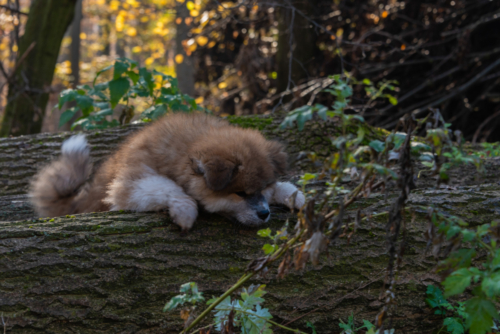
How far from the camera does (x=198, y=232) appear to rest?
8.99 feet

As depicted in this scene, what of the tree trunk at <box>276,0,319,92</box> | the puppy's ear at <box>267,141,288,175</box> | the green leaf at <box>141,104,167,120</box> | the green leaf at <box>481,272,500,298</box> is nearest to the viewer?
the green leaf at <box>481,272,500,298</box>

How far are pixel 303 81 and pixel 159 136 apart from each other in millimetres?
4639

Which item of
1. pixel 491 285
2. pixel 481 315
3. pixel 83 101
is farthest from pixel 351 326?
pixel 83 101

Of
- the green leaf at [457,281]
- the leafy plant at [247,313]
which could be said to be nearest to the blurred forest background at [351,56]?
the leafy plant at [247,313]

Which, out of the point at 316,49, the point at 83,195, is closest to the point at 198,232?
the point at 83,195

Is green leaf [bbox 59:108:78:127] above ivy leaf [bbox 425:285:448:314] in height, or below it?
above

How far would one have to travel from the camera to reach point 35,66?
7.75 m

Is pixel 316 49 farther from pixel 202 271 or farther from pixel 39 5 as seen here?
pixel 202 271

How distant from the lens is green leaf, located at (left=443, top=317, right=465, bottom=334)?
2418 mm

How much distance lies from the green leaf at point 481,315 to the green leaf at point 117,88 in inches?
165

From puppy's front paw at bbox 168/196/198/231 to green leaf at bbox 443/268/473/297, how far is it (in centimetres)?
162

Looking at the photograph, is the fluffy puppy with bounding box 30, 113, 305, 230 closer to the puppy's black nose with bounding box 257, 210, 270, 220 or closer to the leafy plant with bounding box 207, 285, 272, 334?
the puppy's black nose with bounding box 257, 210, 270, 220

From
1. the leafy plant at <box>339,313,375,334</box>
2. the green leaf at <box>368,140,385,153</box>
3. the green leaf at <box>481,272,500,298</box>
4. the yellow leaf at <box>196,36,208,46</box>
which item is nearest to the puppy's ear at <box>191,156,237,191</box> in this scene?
the leafy plant at <box>339,313,375,334</box>

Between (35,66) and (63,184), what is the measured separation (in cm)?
514
